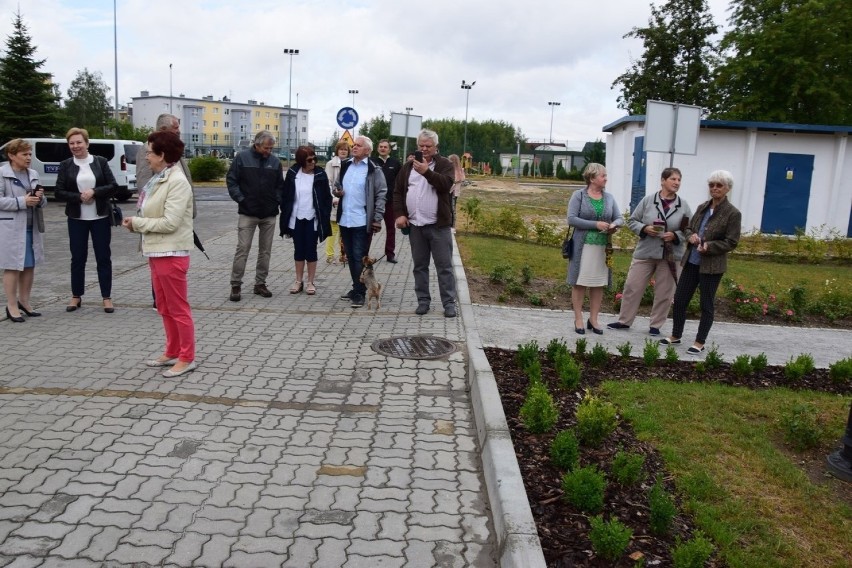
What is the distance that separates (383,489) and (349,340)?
3.32 m

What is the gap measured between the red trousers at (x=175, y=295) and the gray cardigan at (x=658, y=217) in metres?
4.63

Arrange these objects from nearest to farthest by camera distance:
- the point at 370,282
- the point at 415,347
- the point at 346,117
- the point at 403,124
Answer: the point at 415,347, the point at 370,282, the point at 403,124, the point at 346,117

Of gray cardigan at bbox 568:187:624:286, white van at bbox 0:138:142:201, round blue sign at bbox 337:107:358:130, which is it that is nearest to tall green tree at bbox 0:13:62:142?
white van at bbox 0:138:142:201

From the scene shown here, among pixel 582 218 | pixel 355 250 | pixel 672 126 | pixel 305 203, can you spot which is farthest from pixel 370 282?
pixel 672 126

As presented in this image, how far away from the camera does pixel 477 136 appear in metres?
98.2

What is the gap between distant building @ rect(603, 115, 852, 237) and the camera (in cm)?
2080

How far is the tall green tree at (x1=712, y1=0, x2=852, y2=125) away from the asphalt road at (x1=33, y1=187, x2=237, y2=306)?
700 inches

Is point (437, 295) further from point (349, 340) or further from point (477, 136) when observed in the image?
point (477, 136)

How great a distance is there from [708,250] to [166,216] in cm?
508

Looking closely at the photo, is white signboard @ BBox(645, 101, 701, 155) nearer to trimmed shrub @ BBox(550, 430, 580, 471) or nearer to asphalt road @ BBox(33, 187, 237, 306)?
trimmed shrub @ BBox(550, 430, 580, 471)

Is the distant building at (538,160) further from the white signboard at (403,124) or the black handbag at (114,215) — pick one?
the black handbag at (114,215)

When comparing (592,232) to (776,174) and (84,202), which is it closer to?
(84,202)

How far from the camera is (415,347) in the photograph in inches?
278

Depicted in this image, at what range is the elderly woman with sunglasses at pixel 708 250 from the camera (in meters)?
7.20
